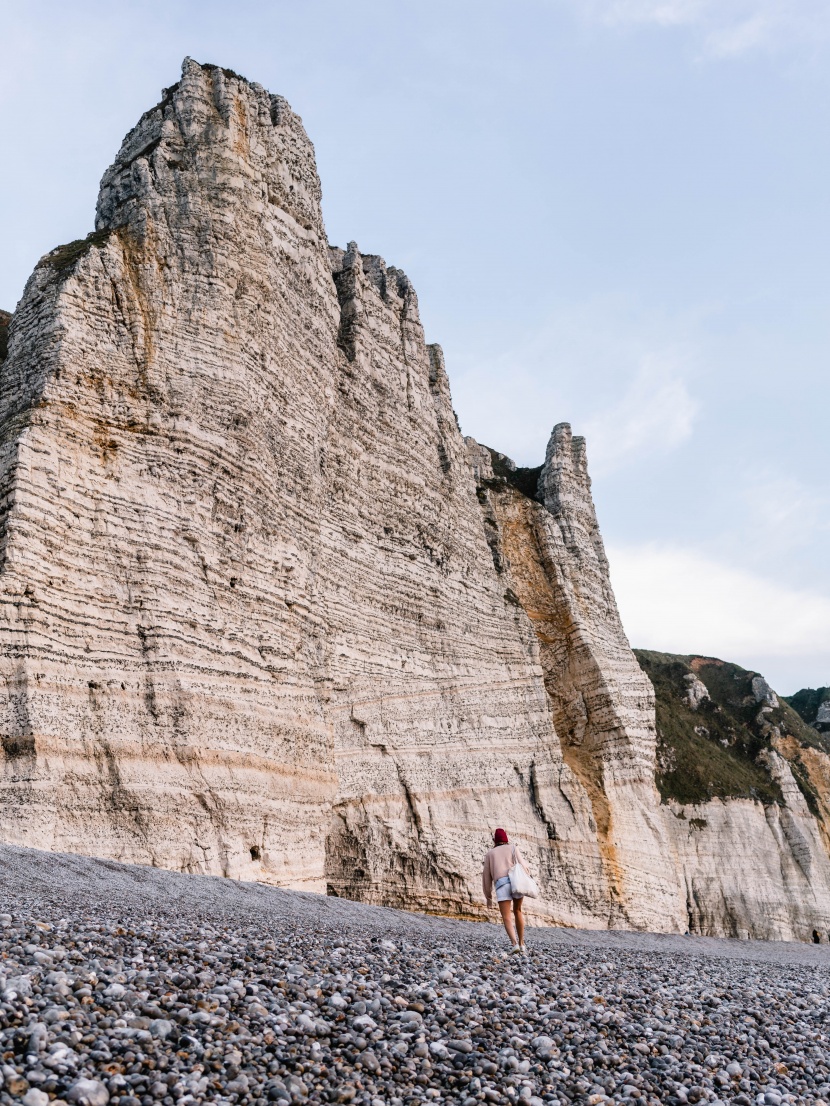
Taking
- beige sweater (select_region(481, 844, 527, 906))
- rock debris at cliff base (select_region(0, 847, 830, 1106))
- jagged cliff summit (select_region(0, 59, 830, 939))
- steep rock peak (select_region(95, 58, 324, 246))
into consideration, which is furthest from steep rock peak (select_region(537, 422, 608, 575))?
rock debris at cliff base (select_region(0, 847, 830, 1106))

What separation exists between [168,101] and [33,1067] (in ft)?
78.4

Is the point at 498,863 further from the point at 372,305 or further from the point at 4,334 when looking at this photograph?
the point at 372,305

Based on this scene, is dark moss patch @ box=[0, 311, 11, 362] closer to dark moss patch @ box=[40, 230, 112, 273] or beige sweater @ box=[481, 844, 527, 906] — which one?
dark moss patch @ box=[40, 230, 112, 273]

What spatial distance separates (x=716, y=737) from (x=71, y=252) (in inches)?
1529

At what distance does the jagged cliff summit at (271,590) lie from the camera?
15.5m

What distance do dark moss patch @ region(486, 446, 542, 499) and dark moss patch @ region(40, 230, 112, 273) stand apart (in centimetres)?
2095

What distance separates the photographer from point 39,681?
47.5ft

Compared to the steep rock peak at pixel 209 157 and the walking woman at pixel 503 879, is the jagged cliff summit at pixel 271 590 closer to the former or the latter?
the steep rock peak at pixel 209 157

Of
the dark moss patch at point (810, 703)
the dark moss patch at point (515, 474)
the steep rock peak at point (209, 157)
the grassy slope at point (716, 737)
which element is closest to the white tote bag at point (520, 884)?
the steep rock peak at point (209, 157)

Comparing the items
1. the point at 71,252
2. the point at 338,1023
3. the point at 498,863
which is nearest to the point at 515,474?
the point at 71,252

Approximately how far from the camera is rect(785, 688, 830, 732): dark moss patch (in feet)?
230

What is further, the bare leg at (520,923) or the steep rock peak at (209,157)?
the steep rock peak at (209,157)

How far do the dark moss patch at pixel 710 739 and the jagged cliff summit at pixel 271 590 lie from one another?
634 centimetres

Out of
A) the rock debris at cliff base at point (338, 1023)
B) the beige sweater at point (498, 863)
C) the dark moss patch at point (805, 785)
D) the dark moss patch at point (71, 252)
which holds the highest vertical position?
the dark moss patch at point (71, 252)
